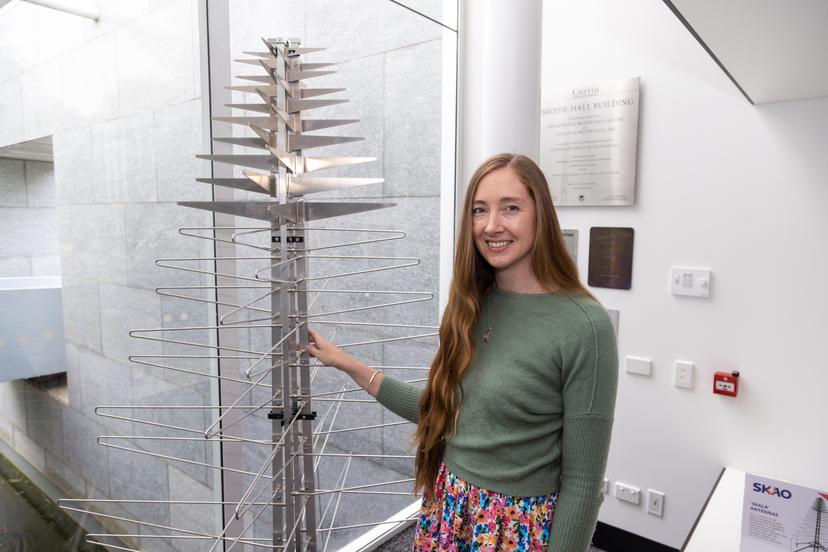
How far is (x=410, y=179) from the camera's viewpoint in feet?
8.00

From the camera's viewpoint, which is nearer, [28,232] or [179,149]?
[28,232]

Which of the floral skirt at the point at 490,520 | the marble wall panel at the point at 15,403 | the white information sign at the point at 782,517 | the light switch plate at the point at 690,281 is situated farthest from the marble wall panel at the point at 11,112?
the light switch plate at the point at 690,281

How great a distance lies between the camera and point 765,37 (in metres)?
1.11

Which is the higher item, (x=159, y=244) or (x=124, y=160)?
(x=124, y=160)

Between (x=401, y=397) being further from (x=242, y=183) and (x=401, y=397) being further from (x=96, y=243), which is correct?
(x=96, y=243)

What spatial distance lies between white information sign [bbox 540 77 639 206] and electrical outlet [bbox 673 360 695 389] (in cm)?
67

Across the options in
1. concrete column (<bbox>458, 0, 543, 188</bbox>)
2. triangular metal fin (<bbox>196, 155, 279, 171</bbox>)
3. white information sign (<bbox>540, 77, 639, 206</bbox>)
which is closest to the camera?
triangular metal fin (<bbox>196, 155, 279, 171</bbox>)

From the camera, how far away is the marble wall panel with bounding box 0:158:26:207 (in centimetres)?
108

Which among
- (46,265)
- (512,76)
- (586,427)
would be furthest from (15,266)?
(512,76)

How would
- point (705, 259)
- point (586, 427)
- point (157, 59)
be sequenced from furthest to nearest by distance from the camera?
point (705, 259), point (157, 59), point (586, 427)

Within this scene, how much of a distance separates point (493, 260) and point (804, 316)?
137 cm

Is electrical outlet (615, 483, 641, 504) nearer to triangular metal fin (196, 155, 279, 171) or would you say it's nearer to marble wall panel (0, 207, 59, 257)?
triangular metal fin (196, 155, 279, 171)

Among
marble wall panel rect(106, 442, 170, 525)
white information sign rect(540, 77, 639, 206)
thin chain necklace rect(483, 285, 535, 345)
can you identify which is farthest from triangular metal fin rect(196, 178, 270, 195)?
→ white information sign rect(540, 77, 639, 206)

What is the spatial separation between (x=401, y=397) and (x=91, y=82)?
107 cm
